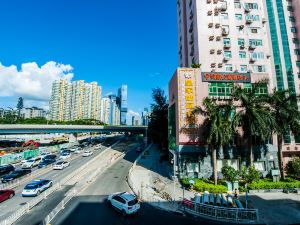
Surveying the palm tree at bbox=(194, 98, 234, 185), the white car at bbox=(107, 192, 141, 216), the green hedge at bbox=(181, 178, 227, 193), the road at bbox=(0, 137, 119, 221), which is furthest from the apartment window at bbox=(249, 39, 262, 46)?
the road at bbox=(0, 137, 119, 221)

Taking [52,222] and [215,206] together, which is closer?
[52,222]

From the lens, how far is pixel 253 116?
28.9 metres

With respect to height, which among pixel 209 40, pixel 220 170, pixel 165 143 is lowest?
pixel 220 170

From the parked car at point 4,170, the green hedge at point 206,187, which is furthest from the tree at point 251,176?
the parked car at point 4,170

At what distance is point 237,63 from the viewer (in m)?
45.2

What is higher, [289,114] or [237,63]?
[237,63]

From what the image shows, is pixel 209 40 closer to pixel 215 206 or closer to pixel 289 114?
pixel 289 114

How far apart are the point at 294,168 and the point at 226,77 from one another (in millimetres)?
18195

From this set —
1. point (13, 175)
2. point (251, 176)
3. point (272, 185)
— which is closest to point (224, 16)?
point (251, 176)

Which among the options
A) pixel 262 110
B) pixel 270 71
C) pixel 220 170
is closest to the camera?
pixel 262 110

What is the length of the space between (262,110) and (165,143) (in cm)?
3204

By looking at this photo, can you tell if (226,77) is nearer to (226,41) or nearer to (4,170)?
(226,41)

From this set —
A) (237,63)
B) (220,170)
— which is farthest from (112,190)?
(237,63)

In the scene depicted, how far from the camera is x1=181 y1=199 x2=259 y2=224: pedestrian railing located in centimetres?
1973
